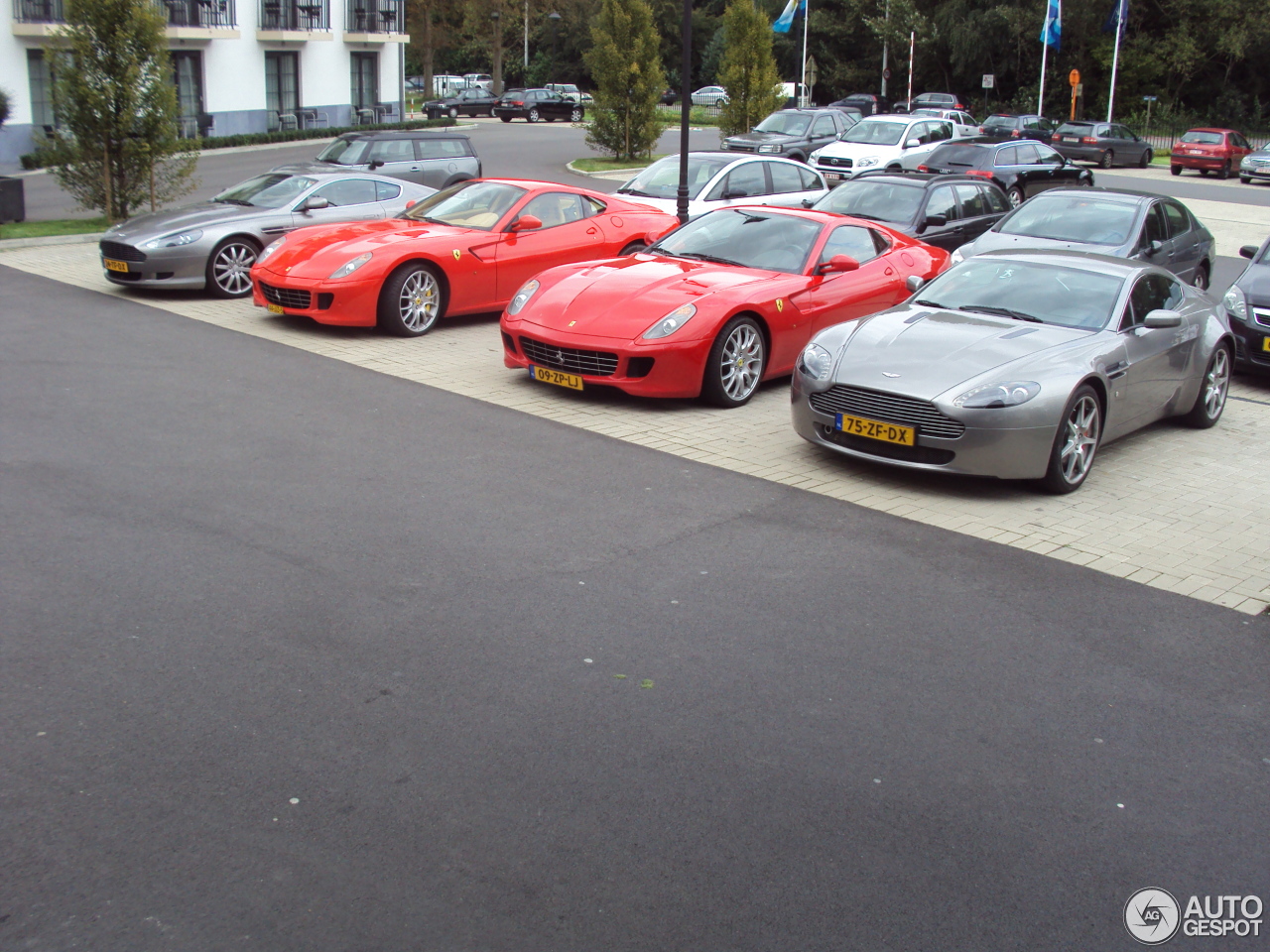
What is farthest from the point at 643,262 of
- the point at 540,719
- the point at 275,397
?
the point at 540,719

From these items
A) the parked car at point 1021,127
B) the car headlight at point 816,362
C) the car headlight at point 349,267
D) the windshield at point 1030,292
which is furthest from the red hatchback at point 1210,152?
the car headlight at point 816,362

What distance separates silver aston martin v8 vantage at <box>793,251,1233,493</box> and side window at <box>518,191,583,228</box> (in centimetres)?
519

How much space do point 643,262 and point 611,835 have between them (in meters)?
7.31

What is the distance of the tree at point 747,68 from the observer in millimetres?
34094

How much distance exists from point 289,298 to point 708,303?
15.3ft

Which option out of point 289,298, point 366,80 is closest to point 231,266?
point 289,298

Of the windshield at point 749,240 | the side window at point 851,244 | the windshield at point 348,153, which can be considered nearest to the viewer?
the windshield at point 749,240

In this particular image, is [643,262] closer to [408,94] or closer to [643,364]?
[643,364]

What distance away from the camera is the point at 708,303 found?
9312mm

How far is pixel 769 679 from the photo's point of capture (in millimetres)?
4848

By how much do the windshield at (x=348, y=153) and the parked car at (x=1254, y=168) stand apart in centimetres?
2927

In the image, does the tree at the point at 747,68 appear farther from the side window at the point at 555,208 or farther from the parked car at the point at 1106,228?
the side window at the point at 555,208

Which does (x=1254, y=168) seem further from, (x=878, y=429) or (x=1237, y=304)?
(x=878, y=429)

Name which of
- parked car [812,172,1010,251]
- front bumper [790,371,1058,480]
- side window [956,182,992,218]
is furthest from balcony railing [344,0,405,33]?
front bumper [790,371,1058,480]
